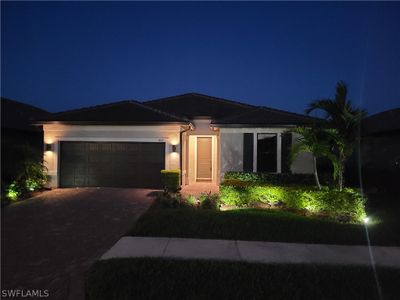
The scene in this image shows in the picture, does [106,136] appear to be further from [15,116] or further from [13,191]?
[15,116]

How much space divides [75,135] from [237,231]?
997cm

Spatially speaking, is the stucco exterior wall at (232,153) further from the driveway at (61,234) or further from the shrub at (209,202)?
the driveway at (61,234)

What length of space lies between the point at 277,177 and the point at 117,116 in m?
7.71

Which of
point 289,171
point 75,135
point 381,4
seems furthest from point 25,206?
point 381,4

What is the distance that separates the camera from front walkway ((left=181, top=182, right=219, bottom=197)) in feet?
39.5

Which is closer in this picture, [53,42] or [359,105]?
[359,105]

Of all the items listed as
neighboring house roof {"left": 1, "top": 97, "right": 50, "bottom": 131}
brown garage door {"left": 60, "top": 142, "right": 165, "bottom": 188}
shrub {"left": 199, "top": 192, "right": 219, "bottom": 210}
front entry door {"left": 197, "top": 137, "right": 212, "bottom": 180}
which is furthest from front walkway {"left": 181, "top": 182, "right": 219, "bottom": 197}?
neighboring house roof {"left": 1, "top": 97, "right": 50, "bottom": 131}

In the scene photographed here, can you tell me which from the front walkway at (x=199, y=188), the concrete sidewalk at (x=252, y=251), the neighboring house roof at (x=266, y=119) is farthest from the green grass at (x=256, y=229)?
the neighboring house roof at (x=266, y=119)

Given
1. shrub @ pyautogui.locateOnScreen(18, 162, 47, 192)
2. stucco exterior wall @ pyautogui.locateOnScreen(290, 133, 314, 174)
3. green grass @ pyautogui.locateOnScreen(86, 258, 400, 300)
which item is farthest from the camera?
stucco exterior wall @ pyautogui.locateOnScreen(290, 133, 314, 174)

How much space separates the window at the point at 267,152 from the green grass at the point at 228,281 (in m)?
8.41

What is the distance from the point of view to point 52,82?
80.1m

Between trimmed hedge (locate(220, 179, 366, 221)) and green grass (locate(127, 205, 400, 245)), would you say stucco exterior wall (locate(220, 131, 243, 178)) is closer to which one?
trimmed hedge (locate(220, 179, 366, 221))

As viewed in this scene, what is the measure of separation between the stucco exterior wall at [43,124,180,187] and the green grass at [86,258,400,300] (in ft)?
28.8

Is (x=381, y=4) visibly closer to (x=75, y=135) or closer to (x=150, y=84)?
(x=75, y=135)
